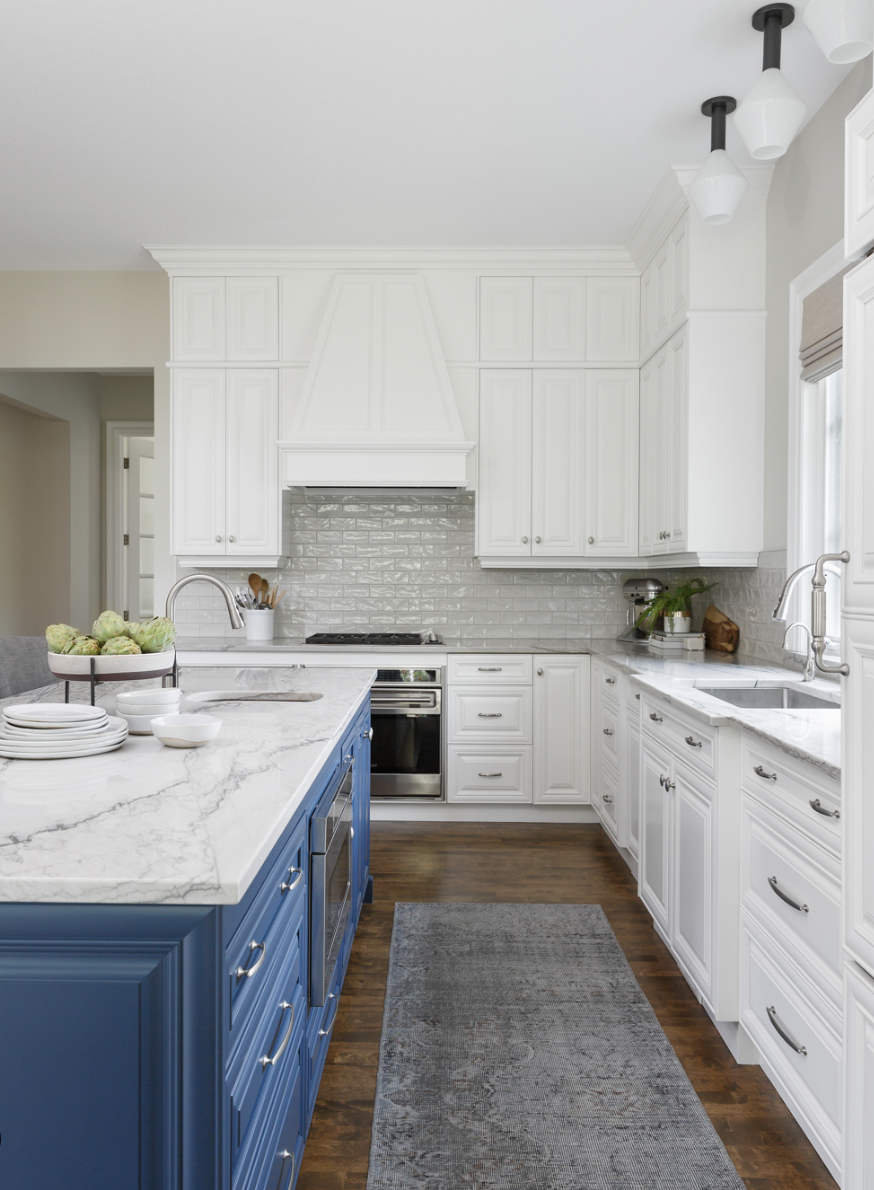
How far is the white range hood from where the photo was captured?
401 cm

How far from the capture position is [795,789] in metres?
1.70

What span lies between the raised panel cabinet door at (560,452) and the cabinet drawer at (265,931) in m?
2.97

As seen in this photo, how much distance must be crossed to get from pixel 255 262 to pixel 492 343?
4.30ft

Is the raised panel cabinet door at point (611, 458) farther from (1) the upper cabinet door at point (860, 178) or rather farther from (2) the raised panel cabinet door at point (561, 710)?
(1) the upper cabinet door at point (860, 178)

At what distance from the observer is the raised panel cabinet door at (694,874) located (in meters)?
2.09

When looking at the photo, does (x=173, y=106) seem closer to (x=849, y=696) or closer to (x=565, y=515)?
(x=565, y=515)

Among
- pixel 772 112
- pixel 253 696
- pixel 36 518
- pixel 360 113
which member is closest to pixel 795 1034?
pixel 253 696

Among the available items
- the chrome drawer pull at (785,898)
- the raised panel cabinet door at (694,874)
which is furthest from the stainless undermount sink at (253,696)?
the chrome drawer pull at (785,898)

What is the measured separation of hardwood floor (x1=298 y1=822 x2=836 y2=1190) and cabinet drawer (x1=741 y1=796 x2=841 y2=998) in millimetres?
416

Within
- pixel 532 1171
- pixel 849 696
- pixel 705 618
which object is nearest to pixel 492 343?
pixel 705 618

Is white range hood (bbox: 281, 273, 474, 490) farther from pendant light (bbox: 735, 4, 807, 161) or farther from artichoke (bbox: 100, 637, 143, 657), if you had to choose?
artichoke (bbox: 100, 637, 143, 657)

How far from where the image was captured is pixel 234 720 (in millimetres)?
1863

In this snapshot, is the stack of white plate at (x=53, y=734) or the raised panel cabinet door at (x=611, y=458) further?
the raised panel cabinet door at (x=611, y=458)

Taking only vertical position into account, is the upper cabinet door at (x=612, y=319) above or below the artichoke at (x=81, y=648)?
above
